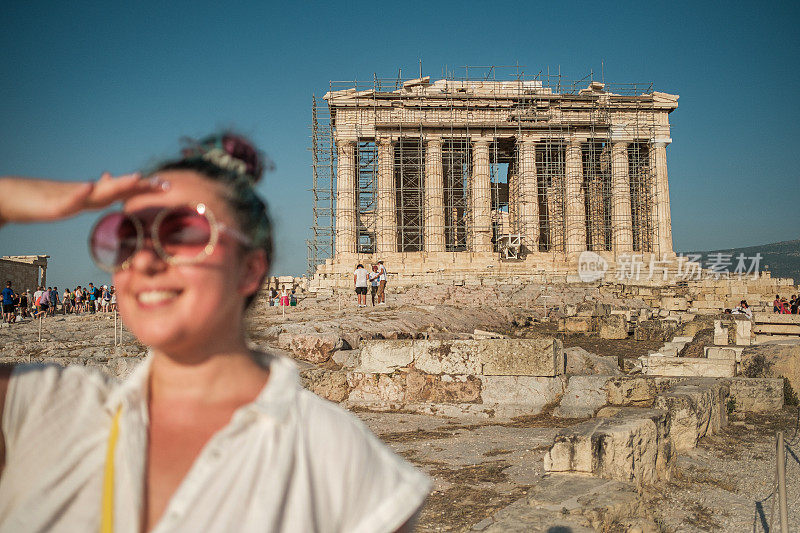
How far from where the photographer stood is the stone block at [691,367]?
8.43 m

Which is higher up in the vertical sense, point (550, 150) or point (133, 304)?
point (550, 150)

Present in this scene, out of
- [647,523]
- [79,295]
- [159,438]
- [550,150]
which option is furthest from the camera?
[550,150]

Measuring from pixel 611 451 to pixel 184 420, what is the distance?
3813 mm

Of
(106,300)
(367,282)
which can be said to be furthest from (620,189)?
(106,300)

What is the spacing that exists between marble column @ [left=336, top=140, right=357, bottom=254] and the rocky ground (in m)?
20.1

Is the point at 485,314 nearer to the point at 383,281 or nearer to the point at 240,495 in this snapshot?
the point at 383,281

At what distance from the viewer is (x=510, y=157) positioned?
3519 centimetres

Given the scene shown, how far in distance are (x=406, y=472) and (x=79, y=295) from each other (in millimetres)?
22907

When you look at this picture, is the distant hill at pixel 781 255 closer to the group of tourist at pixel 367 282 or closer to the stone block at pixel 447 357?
the group of tourist at pixel 367 282

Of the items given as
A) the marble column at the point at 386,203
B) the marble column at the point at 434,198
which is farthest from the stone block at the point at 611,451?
the marble column at the point at 434,198

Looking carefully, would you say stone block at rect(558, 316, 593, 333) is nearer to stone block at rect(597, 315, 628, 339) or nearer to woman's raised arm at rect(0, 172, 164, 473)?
stone block at rect(597, 315, 628, 339)

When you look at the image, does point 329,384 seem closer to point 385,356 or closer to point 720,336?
point 385,356

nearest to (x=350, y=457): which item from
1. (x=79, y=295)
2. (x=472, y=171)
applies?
(x=79, y=295)

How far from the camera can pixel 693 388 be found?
6.44 metres
